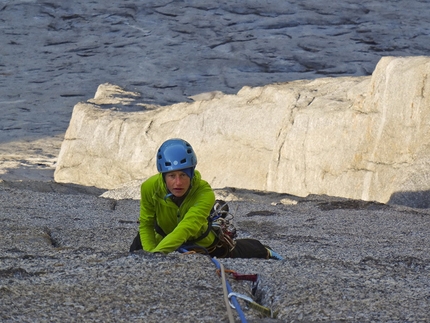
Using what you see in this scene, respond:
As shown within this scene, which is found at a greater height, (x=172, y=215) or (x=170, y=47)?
(x=170, y=47)

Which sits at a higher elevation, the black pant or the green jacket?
the green jacket

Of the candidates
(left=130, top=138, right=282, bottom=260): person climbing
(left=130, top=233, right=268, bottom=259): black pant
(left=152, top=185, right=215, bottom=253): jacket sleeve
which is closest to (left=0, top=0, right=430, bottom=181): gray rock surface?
(left=130, top=233, right=268, bottom=259): black pant

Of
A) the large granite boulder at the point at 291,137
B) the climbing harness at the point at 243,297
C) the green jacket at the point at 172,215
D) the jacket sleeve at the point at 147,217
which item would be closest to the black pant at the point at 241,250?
the green jacket at the point at 172,215

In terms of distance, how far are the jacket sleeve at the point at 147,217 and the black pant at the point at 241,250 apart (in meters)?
0.25

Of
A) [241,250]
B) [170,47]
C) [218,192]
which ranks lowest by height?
[218,192]

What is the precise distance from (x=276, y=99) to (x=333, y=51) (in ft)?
35.8

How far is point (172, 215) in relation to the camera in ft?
17.6

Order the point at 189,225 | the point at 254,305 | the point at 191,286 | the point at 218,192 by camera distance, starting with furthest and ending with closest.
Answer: the point at 218,192
the point at 189,225
the point at 191,286
the point at 254,305

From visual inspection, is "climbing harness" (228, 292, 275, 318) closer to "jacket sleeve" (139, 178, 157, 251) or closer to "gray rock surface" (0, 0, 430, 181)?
"jacket sleeve" (139, 178, 157, 251)

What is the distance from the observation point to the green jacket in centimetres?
504

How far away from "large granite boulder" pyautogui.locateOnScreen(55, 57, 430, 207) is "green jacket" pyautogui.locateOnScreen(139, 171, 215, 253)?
5.78 metres

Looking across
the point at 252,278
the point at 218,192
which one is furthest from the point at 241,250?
the point at 218,192

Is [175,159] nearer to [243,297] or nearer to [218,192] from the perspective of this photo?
[243,297]

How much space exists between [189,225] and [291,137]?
7.42 m
